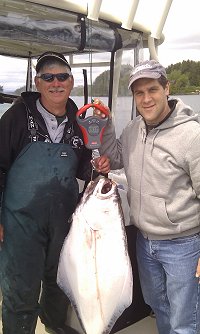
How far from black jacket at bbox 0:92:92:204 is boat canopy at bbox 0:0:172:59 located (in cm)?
43

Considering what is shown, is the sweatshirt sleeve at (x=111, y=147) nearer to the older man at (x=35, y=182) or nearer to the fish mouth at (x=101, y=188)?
the older man at (x=35, y=182)

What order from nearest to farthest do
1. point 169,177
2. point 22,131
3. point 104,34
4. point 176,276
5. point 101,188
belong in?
point 101,188 → point 169,177 → point 176,276 → point 22,131 → point 104,34

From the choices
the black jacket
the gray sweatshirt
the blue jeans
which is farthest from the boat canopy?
the blue jeans

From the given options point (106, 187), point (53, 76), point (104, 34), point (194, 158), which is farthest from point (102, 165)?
point (104, 34)

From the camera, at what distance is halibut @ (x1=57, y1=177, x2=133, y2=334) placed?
81.5 inches

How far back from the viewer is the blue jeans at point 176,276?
226 centimetres

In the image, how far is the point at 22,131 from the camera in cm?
245

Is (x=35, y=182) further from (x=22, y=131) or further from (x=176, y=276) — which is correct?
(x=176, y=276)

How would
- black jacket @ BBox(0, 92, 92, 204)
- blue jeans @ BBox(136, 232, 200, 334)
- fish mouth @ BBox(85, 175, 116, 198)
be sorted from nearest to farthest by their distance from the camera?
1. fish mouth @ BBox(85, 175, 116, 198)
2. blue jeans @ BBox(136, 232, 200, 334)
3. black jacket @ BBox(0, 92, 92, 204)

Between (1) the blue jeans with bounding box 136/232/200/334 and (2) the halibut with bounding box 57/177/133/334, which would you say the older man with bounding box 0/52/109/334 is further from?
(1) the blue jeans with bounding box 136/232/200/334

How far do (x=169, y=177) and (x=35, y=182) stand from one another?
87cm

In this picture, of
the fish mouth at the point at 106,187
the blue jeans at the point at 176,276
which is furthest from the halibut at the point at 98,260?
the blue jeans at the point at 176,276

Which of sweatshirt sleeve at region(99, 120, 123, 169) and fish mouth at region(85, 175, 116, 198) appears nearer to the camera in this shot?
fish mouth at region(85, 175, 116, 198)

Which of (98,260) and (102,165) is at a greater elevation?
(102,165)
